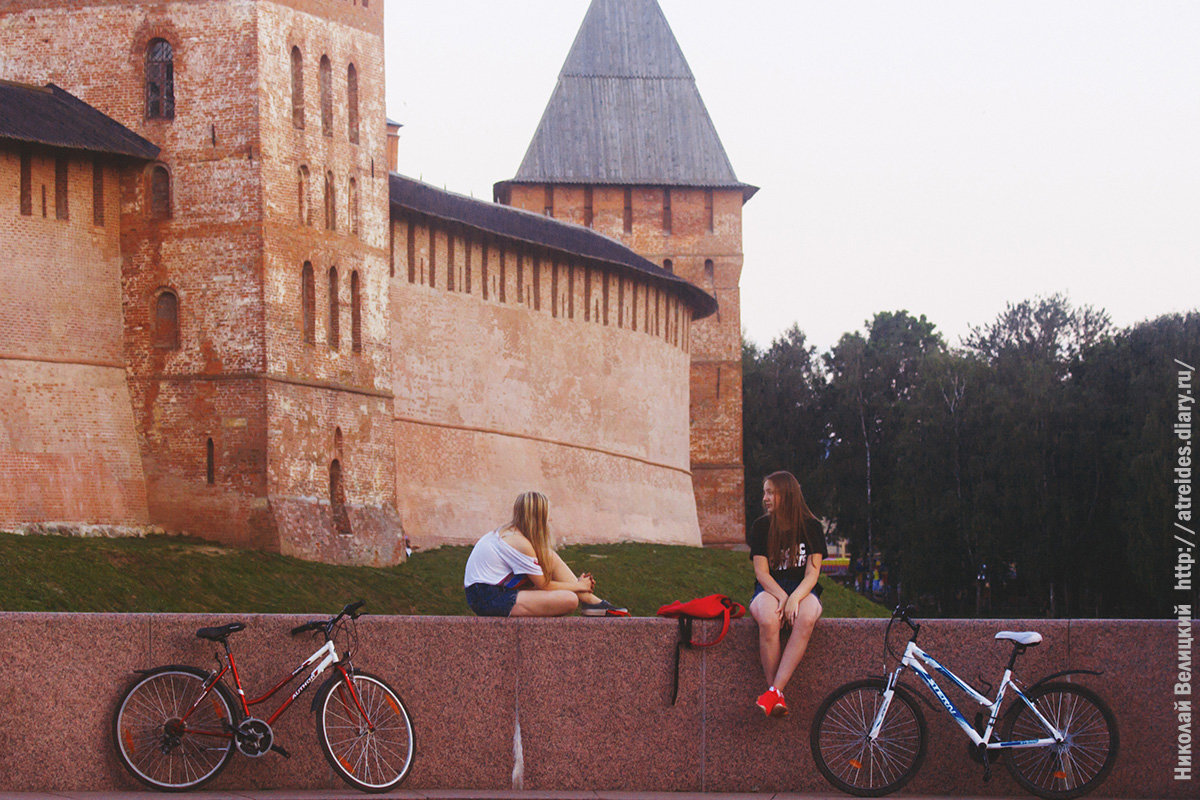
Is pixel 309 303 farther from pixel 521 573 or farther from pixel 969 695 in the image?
pixel 969 695

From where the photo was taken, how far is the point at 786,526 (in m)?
8.35

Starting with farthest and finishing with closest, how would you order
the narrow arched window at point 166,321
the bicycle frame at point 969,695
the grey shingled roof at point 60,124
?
the narrow arched window at point 166,321 → the grey shingled roof at point 60,124 → the bicycle frame at point 969,695

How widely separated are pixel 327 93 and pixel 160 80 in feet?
8.58

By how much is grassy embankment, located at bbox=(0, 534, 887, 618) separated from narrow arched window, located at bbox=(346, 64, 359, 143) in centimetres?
674

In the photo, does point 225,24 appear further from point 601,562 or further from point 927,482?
point 927,482

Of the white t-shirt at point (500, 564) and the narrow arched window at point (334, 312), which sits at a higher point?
the narrow arched window at point (334, 312)

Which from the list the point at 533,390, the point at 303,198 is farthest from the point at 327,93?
the point at 533,390

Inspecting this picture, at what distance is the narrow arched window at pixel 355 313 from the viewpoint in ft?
87.1

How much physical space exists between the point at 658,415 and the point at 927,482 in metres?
9.67

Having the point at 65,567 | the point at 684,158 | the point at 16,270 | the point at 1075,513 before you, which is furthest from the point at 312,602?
the point at 684,158

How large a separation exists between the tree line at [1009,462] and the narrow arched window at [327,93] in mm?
19093

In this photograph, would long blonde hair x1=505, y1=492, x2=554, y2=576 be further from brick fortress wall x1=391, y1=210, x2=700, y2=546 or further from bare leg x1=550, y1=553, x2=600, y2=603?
brick fortress wall x1=391, y1=210, x2=700, y2=546

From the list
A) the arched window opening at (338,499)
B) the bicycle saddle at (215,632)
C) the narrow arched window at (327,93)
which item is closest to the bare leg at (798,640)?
the bicycle saddle at (215,632)

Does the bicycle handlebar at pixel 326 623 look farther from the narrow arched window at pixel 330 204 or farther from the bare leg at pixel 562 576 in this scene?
the narrow arched window at pixel 330 204
